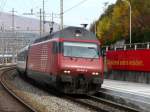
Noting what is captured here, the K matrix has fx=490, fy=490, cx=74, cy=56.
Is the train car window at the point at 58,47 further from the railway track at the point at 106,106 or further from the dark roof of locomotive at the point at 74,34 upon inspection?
the railway track at the point at 106,106

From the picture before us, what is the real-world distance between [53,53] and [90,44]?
1902 millimetres

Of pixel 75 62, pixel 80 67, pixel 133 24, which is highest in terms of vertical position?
pixel 133 24

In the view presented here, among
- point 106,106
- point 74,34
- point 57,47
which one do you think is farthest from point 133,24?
point 106,106

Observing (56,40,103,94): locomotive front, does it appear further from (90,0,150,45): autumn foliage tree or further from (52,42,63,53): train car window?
(90,0,150,45): autumn foliage tree

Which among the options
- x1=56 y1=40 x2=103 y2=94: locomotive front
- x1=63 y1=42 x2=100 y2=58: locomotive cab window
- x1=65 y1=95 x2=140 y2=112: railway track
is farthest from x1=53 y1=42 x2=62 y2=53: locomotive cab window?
x1=65 y1=95 x2=140 y2=112: railway track

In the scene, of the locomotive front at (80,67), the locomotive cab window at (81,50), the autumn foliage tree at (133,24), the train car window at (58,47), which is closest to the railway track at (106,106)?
the locomotive front at (80,67)

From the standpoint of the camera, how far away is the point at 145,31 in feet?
258

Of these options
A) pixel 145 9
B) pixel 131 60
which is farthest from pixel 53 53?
pixel 145 9

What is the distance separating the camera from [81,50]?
24000mm

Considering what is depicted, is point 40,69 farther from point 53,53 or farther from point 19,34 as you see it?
point 19,34

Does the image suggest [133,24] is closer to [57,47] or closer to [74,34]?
[74,34]

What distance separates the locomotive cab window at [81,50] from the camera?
23.8 meters

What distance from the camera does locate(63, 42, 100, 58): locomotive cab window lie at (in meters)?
23.8

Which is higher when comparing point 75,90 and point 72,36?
point 72,36
